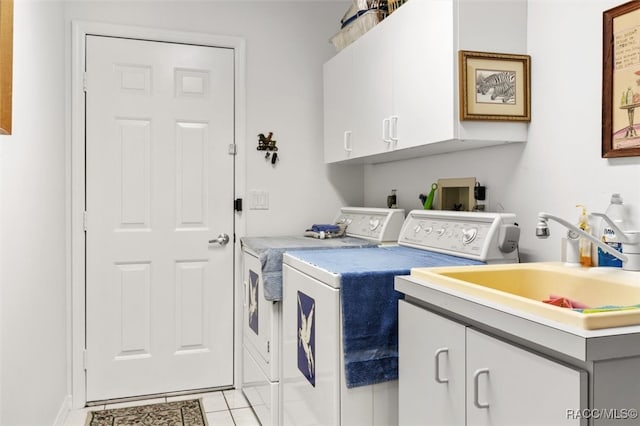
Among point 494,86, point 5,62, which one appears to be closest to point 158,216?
point 5,62

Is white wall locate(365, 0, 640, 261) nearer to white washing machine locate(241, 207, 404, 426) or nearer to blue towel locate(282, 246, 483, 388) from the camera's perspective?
blue towel locate(282, 246, 483, 388)

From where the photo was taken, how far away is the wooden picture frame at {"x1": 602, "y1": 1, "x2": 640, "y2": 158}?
5.24ft

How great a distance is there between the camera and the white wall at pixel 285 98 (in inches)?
129

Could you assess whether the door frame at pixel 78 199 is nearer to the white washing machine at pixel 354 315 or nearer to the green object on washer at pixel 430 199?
the white washing machine at pixel 354 315

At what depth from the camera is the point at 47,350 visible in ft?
8.21

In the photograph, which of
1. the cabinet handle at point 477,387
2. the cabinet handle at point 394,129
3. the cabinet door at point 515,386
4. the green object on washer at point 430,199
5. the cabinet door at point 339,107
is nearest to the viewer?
the cabinet door at point 515,386

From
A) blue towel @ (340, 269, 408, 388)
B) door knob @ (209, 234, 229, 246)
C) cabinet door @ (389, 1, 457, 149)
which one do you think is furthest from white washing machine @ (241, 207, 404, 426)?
blue towel @ (340, 269, 408, 388)

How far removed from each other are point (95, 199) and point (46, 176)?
51 centimetres

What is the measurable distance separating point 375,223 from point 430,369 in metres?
1.46

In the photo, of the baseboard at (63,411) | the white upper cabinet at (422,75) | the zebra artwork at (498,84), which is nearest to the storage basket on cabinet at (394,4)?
the white upper cabinet at (422,75)

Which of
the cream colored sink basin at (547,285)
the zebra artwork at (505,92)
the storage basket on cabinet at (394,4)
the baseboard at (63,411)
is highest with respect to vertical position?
the storage basket on cabinet at (394,4)

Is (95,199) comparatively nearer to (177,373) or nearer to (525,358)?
(177,373)

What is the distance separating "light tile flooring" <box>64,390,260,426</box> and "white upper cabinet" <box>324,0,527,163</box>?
5.13 feet

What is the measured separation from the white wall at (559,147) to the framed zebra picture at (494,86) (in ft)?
0.14
